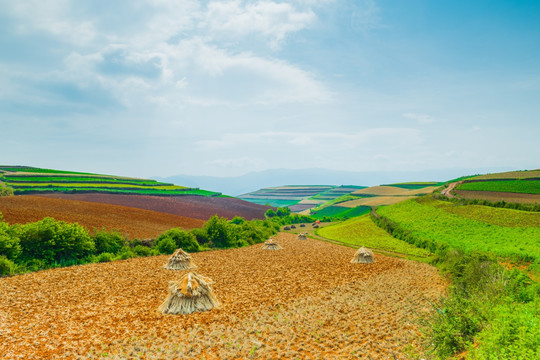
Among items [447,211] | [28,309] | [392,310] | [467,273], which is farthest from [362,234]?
[28,309]

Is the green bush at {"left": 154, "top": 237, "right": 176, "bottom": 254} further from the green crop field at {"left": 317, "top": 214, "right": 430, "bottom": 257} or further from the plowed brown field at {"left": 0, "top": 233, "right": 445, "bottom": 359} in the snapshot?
the green crop field at {"left": 317, "top": 214, "right": 430, "bottom": 257}

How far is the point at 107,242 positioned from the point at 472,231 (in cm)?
5227

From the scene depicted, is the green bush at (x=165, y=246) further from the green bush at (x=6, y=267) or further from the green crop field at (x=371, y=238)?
the green crop field at (x=371, y=238)

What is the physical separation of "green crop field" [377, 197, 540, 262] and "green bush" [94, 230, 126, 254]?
39.1m

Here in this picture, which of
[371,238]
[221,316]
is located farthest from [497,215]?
[221,316]

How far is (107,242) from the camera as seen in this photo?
33562 millimetres

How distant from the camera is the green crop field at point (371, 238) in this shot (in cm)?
4578

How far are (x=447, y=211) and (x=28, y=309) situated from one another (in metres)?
68.8

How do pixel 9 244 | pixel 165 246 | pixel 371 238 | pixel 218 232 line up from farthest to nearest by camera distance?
1. pixel 371 238
2. pixel 218 232
3. pixel 165 246
4. pixel 9 244

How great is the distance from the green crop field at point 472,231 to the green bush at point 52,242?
134 feet

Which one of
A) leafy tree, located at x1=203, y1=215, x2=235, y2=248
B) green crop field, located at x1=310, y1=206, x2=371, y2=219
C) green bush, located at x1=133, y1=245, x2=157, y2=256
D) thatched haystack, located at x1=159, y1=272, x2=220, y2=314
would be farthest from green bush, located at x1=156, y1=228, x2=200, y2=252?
green crop field, located at x1=310, y1=206, x2=371, y2=219

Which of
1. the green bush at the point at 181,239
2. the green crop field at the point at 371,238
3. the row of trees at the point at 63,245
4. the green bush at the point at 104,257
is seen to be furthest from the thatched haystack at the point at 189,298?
the green crop field at the point at 371,238

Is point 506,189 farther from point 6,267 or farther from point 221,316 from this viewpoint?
point 6,267

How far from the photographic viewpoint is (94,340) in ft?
43.5
